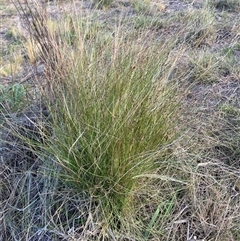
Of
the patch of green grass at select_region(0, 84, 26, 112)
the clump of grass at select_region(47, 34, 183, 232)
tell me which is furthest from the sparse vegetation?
the patch of green grass at select_region(0, 84, 26, 112)

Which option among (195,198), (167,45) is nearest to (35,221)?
(195,198)

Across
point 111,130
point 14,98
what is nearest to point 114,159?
point 111,130

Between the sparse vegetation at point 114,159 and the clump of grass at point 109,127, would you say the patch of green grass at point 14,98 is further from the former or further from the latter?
the clump of grass at point 109,127

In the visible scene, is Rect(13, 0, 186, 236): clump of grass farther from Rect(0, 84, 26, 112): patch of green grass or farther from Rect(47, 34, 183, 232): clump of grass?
Rect(0, 84, 26, 112): patch of green grass

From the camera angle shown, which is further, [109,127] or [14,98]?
[14,98]

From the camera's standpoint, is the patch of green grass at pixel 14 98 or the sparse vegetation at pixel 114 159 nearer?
the sparse vegetation at pixel 114 159

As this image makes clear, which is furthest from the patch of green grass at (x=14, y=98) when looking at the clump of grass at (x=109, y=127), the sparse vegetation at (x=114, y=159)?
the clump of grass at (x=109, y=127)

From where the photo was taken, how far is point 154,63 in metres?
1.74

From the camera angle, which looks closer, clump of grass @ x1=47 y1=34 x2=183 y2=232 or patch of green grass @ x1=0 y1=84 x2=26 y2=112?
clump of grass @ x1=47 y1=34 x2=183 y2=232

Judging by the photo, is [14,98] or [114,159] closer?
[114,159]

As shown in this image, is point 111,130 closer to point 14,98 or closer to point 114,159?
point 114,159

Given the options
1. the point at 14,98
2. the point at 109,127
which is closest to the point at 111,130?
the point at 109,127

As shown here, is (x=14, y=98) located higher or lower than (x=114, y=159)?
lower

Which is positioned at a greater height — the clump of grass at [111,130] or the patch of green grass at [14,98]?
the clump of grass at [111,130]
